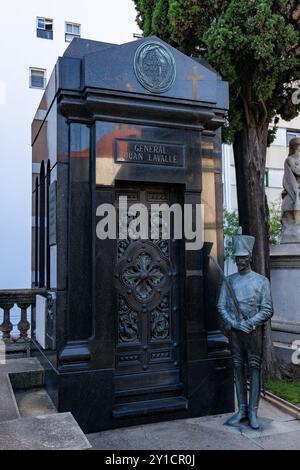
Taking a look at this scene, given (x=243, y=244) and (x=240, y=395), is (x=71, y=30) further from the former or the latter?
(x=240, y=395)

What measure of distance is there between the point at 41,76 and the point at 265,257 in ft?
59.6

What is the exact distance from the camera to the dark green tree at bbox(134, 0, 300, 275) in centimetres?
701

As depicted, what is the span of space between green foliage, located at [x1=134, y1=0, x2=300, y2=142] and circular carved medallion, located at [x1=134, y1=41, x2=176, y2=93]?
82.2 inches

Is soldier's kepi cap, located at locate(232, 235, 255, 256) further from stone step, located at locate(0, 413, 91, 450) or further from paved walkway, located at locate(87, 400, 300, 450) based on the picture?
stone step, located at locate(0, 413, 91, 450)

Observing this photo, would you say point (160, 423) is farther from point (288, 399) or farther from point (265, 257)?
point (265, 257)

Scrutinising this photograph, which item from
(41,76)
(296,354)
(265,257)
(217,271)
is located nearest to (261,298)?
(217,271)

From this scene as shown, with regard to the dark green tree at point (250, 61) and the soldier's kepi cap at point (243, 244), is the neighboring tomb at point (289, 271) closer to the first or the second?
the dark green tree at point (250, 61)

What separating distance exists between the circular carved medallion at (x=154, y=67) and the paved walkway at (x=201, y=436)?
396 centimetres

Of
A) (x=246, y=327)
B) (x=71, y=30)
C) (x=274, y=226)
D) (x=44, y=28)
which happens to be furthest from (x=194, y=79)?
(x=71, y=30)

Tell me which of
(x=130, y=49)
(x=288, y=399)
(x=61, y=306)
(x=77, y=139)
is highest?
(x=130, y=49)

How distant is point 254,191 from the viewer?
7871 mm

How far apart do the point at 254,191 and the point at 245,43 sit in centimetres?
251
